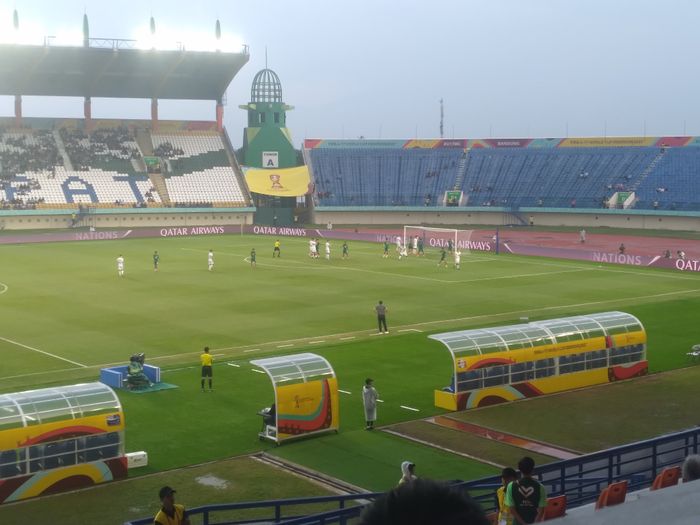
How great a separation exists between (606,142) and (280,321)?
251 ft

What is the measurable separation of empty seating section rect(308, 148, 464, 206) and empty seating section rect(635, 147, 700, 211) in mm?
22637

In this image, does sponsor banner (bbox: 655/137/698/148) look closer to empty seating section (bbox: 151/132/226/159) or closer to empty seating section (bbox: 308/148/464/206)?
empty seating section (bbox: 308/148/464/206)

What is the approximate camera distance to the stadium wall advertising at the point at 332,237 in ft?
212

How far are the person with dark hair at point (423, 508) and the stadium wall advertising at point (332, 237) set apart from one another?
6231 cm

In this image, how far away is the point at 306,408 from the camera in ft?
79.6

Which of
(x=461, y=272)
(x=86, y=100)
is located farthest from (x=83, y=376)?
(x=86, y=100)

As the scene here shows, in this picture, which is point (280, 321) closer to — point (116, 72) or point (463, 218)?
point (116, 72)

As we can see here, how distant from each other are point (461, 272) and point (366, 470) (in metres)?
40.6

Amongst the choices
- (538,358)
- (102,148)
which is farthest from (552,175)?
(538,358)

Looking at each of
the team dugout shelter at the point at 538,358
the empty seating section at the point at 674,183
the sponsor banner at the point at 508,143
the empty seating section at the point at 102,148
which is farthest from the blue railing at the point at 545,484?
the sponsor banner at the point at 508,143

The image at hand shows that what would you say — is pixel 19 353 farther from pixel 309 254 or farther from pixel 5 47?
pixel 5 47

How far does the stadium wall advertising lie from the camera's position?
64562 mm

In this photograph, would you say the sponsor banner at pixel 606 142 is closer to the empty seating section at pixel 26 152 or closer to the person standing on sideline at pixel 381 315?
the empty seating section at pixel 26 152

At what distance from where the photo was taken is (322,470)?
21688mm
